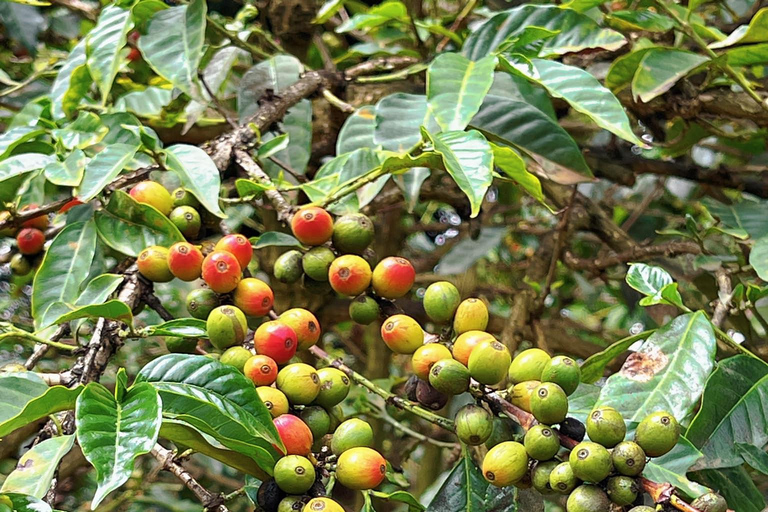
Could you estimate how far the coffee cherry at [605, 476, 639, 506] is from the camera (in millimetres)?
507

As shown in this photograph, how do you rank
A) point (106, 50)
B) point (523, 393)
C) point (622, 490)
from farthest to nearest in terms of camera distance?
1. point (106, 50)
2. point (523, 393)
3. point (622, 490)

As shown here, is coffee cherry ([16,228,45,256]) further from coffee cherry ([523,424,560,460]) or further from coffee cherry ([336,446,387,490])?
coffee cherry ([523,424,560,460])

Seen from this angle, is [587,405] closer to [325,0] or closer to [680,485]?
[680,485]

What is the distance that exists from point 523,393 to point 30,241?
74 centimetres

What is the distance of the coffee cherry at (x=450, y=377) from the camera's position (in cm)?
61

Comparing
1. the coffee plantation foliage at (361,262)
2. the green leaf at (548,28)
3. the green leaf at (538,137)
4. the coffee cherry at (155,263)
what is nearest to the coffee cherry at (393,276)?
the coffee plantation foliage at (361,262)

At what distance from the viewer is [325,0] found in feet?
5.13

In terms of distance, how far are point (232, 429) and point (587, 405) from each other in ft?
1.14

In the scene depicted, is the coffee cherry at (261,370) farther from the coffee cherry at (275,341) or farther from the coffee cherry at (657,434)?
the coffee cherry at (657,434)

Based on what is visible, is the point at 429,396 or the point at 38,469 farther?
the point at 429,396

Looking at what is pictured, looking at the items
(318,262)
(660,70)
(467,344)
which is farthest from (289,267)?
(660,70)

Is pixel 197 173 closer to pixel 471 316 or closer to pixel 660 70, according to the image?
pixel 471 316

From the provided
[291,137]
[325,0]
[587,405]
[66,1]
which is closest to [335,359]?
[587,405]

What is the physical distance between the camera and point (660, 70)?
103 centimetres
